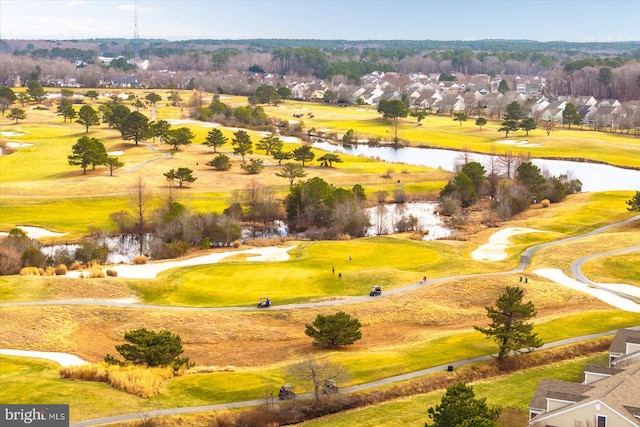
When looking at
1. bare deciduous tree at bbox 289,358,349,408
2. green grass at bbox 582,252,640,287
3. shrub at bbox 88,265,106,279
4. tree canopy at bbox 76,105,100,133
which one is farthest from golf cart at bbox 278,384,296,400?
tree canopy at bbox 76,105,100,133

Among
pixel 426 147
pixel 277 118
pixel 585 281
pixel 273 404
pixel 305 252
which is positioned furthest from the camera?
pixel 277 118

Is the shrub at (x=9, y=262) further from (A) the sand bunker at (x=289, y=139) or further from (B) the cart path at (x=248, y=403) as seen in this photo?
(A) the sand bunker at (x=289, y=139)

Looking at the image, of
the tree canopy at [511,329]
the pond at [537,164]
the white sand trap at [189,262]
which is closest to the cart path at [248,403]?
the tree canopy at [511,329]

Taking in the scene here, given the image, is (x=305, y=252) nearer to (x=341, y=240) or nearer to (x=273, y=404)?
(x=341, y=240)

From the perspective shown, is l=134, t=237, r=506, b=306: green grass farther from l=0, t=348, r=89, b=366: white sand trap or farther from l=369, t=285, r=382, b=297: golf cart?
l=0, t=348, r=89, b=366: white sand trap

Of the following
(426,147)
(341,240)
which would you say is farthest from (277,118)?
(341,240)

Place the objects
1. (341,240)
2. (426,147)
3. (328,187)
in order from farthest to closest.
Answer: (426,147), (328,187), (341,240)
